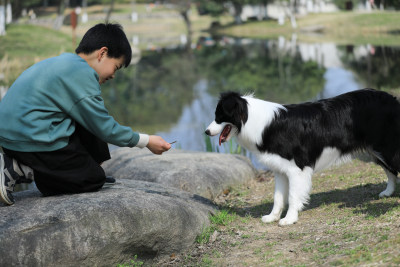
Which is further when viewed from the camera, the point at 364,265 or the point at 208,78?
the point at 208,78

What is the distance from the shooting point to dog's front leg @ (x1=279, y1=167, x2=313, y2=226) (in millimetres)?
5785

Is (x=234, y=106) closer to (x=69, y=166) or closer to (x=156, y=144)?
(x=156, y=144)

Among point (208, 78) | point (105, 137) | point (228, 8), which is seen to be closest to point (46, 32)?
point (208, 78)

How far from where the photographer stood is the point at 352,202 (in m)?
6.25

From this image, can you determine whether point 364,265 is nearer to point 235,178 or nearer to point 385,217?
point 385,217

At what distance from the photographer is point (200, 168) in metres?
7.82

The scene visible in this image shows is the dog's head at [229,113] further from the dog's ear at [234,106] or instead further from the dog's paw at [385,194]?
the dog's paw at [385,194]

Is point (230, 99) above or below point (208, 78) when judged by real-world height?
above

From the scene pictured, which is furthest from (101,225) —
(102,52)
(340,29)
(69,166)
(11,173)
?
(340,29)

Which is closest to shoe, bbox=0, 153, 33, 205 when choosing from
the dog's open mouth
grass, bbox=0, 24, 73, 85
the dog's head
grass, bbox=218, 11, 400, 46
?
the dog's head

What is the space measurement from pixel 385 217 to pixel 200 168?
3202mm

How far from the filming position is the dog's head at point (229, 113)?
18.5 ft

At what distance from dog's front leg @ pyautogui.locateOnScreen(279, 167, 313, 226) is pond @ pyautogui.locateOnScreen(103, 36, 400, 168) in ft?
12.4

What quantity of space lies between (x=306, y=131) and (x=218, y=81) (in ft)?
52.0
